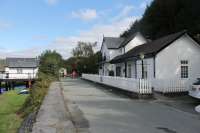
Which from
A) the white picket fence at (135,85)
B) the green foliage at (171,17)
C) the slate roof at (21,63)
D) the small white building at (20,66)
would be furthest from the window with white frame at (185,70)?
the slate roof at (21,63)

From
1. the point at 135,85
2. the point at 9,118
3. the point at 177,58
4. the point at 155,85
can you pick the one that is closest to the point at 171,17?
the point at 177,58

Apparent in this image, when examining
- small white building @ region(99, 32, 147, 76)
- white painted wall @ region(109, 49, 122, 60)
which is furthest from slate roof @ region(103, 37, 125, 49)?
white painted wall @ region(109, 49, 122, 60)

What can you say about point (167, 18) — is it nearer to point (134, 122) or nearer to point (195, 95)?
point (195, 95)

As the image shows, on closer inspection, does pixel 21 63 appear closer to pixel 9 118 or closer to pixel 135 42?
pixel 135 42

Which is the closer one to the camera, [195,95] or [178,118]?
[178,118]

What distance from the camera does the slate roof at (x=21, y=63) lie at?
78438 mm

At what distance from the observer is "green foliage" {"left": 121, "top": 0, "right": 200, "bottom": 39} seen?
4325 cm

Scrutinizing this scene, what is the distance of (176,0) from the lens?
4744 centimetres

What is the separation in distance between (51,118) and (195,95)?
7609 mm

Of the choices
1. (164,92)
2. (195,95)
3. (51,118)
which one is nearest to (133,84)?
(164,92)

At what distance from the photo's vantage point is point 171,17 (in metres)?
49.3

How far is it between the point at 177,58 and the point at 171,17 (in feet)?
92.3

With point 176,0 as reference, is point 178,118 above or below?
below

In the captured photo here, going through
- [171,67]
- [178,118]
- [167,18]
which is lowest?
[178,118]
